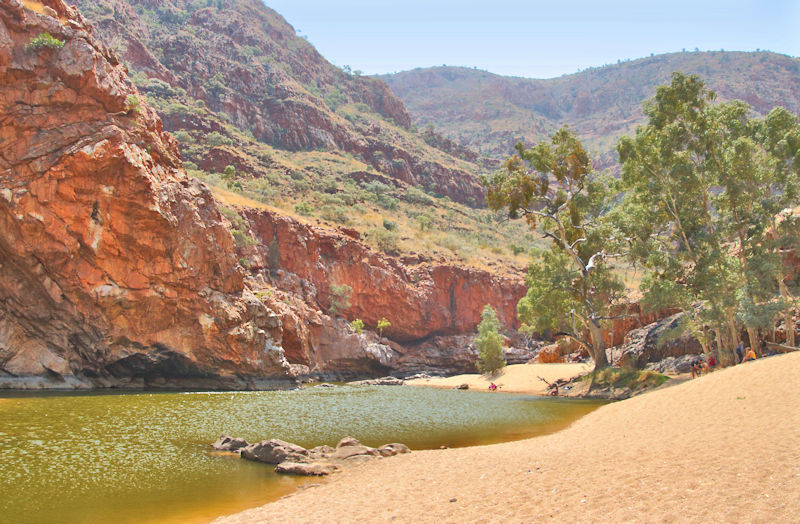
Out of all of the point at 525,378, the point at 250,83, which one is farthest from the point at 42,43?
the point at 250,83

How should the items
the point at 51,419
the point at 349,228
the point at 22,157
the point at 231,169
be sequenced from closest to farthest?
the point at 51,419 < the point at 22,157 < the point at 349,228 < the point at 231,169

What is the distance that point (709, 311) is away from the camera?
77.6ft

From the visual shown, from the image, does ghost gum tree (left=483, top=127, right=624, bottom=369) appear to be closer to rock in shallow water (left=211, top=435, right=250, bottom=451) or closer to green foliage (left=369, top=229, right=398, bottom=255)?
rock in shallow water (left=211, top=435, right=250, bottom=451)

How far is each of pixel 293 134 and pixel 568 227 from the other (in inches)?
3060

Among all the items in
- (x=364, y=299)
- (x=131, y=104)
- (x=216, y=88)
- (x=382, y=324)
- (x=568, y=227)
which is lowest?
(x=382, y=324)

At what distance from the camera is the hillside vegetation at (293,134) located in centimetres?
7150

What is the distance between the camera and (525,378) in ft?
125

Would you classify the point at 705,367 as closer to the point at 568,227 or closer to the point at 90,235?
the point at 568,227

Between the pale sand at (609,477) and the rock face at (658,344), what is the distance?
18.3m

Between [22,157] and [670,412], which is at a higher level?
[22,157]

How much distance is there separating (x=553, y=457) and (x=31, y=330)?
→ 3250 centimetres

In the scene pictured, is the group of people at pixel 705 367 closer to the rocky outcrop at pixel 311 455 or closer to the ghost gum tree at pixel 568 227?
the ghost gum tree at pixel 568 227

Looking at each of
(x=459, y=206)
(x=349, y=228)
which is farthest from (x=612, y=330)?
(x=459, y=206)

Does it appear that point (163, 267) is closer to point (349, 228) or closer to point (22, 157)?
point (22, 157)
